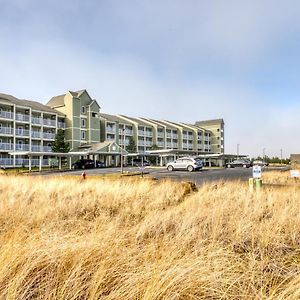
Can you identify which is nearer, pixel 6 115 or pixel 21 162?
pixel 6 115

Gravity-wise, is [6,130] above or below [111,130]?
below

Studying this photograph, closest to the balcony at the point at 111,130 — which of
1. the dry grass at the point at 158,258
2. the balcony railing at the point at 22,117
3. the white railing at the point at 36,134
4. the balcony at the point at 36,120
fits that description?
the balcony at the point at 36,120

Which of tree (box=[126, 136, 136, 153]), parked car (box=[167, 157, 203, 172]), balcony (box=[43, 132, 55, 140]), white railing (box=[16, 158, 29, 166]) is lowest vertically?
parked car (box=[167, 157, 203, 172])

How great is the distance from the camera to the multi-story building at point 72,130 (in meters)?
50.1

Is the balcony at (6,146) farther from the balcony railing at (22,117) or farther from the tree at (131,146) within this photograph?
the tree at (131,146)

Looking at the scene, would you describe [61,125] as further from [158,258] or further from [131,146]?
[158,258]

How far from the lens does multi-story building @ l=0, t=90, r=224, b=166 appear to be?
50.1m

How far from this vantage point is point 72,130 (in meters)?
58.3

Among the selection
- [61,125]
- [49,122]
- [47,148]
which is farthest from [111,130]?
[47,148]

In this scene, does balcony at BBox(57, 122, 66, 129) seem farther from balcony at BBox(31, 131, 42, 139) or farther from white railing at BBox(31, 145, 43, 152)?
white railing at BBox(31, 145, 43, 152)

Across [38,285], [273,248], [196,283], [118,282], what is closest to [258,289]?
[196,283]

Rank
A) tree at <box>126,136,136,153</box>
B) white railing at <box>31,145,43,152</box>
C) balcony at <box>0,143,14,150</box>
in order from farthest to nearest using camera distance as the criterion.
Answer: tree at <box>126,136,136,153</box> < white railing at <box>31,145,43,152</box> < balcony at <box>0,143,14,150</box>

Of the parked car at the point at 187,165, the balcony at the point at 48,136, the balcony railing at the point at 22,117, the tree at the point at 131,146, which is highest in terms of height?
the balcony railing at the point at 22,117

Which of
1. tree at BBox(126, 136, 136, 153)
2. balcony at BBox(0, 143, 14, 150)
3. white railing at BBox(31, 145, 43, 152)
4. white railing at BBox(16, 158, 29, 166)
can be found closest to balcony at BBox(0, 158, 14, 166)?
white railing at BBox(16, 158, 29, 166)
